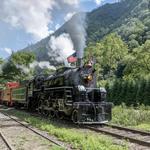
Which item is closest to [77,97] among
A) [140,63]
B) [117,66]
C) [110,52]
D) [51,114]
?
[51,114]

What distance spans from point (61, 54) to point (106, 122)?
16.5 metres

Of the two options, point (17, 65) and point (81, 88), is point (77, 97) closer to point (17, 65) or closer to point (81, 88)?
point (81, 88)

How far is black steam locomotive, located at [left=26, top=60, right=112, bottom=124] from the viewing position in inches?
844

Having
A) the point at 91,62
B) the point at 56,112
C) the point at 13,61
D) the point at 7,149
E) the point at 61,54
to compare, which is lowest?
the point at 7,149

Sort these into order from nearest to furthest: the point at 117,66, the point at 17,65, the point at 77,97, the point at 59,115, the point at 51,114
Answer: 1. the point at 77,97
2. the point at 59,115
3. the point at 51,114
4. the point at 117,66
5. the point at 17,65

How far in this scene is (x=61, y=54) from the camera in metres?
→ 37.2

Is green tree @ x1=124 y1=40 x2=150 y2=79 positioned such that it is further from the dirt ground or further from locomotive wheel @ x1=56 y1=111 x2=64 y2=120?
the dirt ground

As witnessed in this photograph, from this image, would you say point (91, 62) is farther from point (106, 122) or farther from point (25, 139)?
point (25, 139)

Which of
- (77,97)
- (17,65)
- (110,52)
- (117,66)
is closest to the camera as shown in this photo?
(77,97)

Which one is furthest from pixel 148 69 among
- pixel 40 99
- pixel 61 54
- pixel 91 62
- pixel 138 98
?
pixel 91 62

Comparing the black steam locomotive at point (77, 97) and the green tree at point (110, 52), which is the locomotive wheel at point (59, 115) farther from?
the green tree at point (110, 52)

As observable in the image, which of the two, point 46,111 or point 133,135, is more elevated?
point 46,111

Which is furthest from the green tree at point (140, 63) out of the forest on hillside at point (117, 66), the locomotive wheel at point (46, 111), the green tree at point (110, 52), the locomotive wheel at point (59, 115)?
the locomotive wheel at point (59, 115)

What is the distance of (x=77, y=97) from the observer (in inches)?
862
